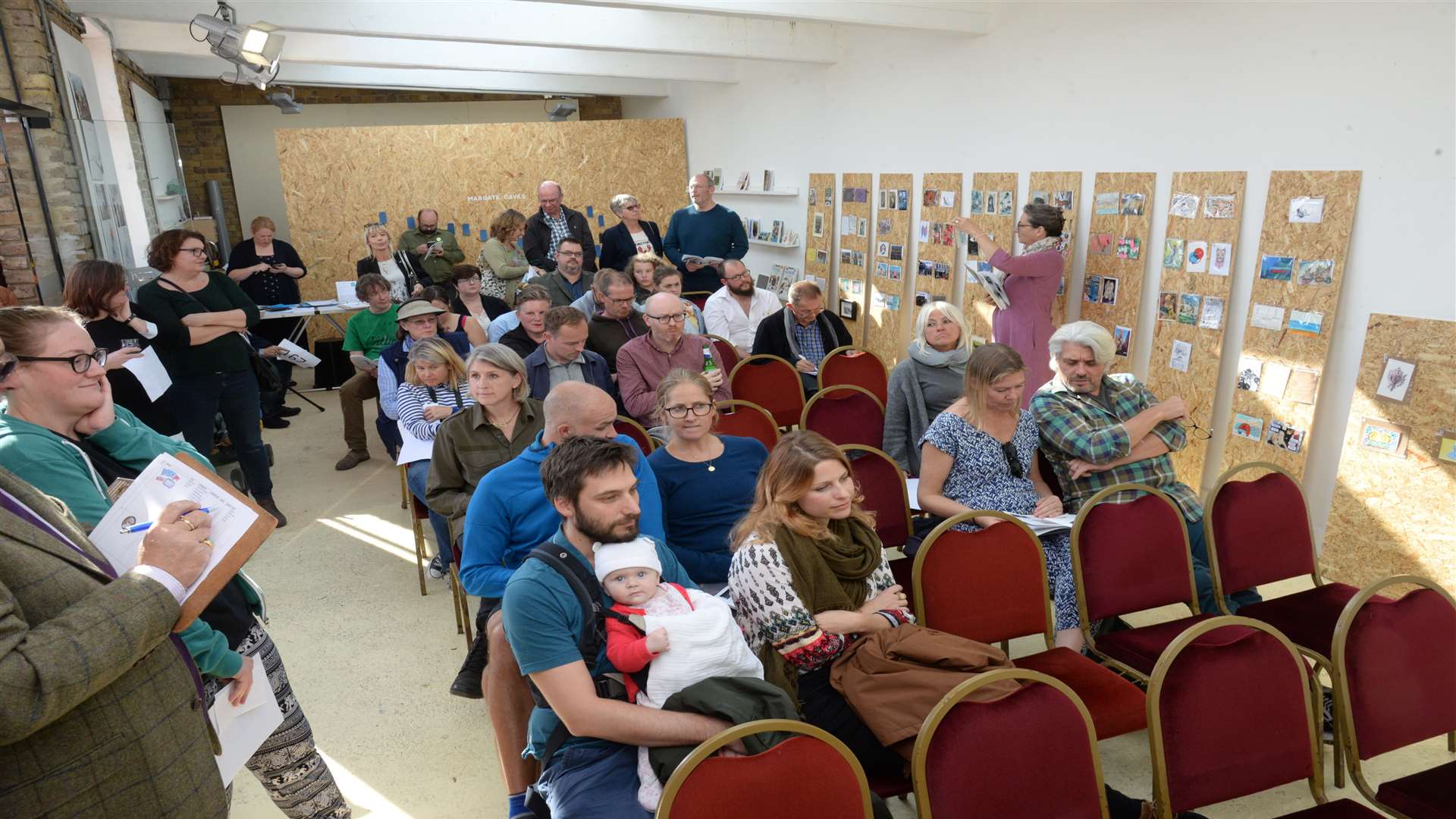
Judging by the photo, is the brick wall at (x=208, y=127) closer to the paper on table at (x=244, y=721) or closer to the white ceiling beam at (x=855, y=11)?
the white ceiling beam at (x=855, y=11)

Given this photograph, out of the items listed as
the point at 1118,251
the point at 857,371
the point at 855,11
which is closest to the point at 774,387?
the point at 857,371

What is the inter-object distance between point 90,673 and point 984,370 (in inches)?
108

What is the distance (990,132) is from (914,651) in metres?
5.12

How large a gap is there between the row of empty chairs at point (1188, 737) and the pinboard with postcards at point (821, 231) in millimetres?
6496

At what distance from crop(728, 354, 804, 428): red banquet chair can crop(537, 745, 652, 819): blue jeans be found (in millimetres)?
3235

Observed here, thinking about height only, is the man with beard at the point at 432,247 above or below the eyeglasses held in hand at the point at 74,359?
below

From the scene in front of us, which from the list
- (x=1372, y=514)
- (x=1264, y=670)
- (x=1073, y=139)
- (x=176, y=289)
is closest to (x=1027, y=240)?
(x=1073, y=139)

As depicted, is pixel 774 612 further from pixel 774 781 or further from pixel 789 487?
pixel 774 781

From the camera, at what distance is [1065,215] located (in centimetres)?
567

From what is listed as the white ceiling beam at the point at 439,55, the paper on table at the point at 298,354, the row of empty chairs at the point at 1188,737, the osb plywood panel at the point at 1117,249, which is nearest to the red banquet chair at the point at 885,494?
the row of empty chairs at the point at 1188,737

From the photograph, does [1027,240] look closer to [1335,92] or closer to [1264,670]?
[1335,92]

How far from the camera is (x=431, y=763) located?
9.78 feet

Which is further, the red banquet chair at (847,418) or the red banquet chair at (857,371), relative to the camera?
the red banquet chair at (857,371)

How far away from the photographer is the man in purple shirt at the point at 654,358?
434 centimetres
